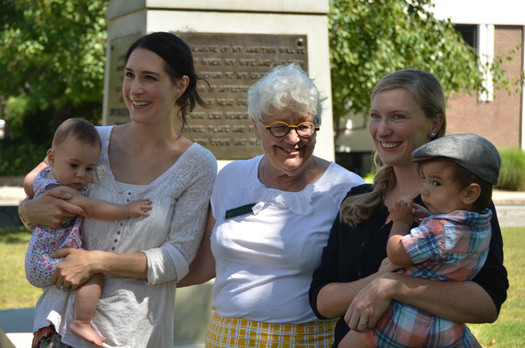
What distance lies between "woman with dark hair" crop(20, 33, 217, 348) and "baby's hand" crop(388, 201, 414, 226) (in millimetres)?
1045

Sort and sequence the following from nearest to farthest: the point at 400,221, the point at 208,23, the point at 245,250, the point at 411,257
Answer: the point at 411,257
the point at 400,221
the point at 245,250
the point at 208,23

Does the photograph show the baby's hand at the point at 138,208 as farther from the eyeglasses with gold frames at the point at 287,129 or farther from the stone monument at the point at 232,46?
the stone monument at the point at 232,46

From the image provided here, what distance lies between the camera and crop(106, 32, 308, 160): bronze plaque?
5.76m

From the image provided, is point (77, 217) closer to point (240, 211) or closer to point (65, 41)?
point (240, 211)

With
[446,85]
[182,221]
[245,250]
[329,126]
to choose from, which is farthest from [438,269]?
[446,85]

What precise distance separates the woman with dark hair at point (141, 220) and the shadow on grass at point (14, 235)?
9.50 meters

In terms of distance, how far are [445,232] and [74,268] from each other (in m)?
1.55

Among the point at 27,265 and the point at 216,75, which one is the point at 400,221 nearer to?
the point at 27,265

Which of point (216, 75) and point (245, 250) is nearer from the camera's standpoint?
point (245, 250)

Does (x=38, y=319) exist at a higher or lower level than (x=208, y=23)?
lower

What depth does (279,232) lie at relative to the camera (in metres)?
3.04

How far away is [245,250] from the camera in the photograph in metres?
3.03

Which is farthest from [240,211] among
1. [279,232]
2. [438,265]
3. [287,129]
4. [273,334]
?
[438,265]

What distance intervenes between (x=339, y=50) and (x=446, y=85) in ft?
10.0
